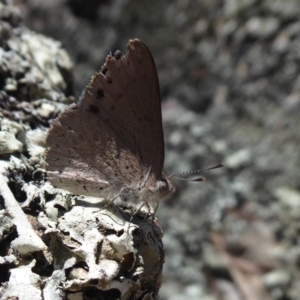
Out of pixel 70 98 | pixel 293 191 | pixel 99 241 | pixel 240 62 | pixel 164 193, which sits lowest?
pixel 99 241

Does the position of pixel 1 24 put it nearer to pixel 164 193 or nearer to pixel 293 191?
pixel 164 193

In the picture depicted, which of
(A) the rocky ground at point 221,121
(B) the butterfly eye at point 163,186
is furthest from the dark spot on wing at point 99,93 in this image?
(A) the rocky ground at point 221,121

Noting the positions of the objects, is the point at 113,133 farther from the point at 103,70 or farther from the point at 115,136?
the point at 103,70

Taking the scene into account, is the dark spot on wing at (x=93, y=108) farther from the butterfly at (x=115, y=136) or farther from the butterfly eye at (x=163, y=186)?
the butterfly eye at (x=163, y=186)

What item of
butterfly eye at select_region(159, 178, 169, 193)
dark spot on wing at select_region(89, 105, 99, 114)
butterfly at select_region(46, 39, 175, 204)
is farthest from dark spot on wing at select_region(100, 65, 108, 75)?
butterfly eye at select_region(159, 178, 169, 193)

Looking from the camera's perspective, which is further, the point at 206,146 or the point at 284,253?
the point at 206,146

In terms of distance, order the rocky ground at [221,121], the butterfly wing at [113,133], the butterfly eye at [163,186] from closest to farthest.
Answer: the butterfly wing at [113,133], the butterfly eye at [163,186], the rocky ground at [221,121]

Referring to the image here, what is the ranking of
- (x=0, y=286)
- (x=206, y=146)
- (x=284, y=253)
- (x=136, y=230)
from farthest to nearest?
(x=206, y=146)
(x=284, y=253)
(x=136, y=230)
(x=0, y=286)

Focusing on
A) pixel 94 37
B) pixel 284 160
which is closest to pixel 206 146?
pixel 284 160
